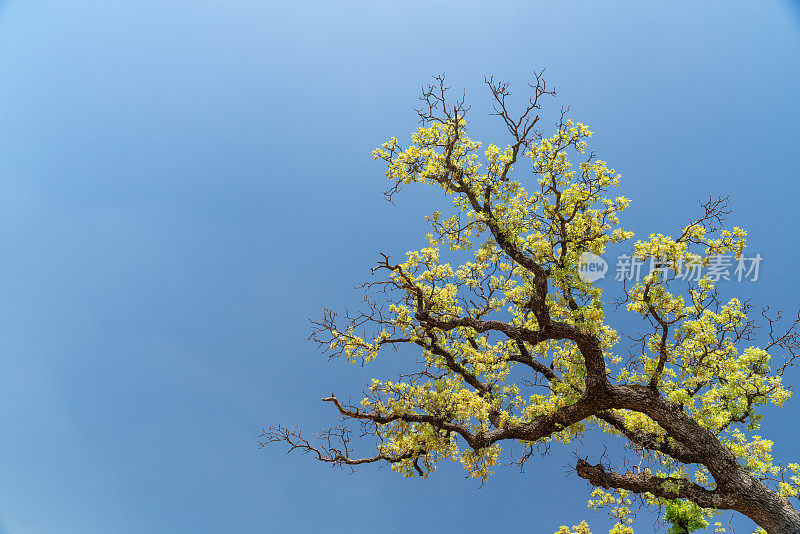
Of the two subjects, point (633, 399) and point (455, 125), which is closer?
point (633, 399)

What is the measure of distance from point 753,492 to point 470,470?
262 inches

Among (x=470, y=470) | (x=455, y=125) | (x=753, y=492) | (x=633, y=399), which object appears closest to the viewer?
(x=753, y=492)

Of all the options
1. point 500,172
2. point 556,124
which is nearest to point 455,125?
point 500,172

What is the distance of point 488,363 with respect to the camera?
42.5 ft

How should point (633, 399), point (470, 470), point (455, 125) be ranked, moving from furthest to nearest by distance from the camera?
point (470, 470), point (455, 125), point (633, 399)

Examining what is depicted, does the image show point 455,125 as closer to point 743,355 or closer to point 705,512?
point 743,355

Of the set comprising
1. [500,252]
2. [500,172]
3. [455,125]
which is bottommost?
[500,252]

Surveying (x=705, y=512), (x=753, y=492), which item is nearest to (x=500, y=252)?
(x=753, y=492)

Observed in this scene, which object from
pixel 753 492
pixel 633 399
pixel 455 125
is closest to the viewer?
pixel 753 492

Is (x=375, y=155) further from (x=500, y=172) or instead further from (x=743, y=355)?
(x=743, y=355)

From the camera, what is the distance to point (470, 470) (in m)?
12.4

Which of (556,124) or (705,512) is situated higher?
(556,124)

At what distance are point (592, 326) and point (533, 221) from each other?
119 inches

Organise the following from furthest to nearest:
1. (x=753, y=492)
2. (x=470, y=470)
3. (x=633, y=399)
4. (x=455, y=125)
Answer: (x=470, y=470) < (x=455, y=125) < (x=633, y=399) < (x=753, y=492)
